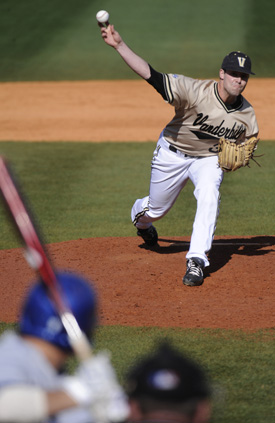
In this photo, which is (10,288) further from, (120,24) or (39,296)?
(120,24)

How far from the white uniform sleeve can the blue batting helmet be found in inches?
12.0

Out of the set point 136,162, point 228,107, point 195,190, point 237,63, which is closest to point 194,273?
point 195,190

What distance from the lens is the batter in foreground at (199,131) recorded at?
6.80m

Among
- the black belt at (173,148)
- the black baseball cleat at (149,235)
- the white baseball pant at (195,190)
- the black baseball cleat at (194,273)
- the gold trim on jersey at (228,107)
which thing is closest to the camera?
the black baseball cleat at (194,273)

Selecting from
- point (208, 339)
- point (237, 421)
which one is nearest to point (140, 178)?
point (208, 339)

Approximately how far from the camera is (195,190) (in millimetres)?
7203

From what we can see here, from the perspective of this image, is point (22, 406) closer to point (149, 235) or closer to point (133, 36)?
point (149, 235)

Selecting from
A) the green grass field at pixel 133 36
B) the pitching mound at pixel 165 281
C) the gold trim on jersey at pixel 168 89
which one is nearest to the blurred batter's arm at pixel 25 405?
the pitching mound at pixel 165 281

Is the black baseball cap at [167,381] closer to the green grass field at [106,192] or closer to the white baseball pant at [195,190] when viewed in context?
the white baseball pant at [195,190]

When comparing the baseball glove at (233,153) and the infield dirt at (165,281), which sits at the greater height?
the baseball glove at (233,153)

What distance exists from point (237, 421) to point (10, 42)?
23176 millimetres

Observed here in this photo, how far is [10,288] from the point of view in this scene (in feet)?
22.7

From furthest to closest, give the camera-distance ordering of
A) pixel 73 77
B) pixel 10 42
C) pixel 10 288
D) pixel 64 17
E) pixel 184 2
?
pixel 184 2 < pixel 64 17 < pixel 10 42 < pixel 73 77 < pixel 10 288

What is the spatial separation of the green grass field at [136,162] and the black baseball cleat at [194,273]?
1.02 metres
